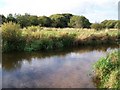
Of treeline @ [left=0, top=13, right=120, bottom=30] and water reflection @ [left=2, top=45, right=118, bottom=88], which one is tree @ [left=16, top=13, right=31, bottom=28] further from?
water reflection @ [left=2, top=45, right=118, bottom=88]

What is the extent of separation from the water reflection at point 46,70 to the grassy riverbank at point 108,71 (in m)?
0.45

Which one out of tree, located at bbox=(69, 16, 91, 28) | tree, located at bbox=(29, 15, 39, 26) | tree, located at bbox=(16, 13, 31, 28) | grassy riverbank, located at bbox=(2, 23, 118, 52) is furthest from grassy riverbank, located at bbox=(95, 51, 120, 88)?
tree, located at bbox=(69, 16, 91, 28)

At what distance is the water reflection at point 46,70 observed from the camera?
10578 millimetres

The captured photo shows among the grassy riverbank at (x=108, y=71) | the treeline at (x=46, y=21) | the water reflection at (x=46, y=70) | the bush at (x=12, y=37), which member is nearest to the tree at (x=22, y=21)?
the treeline at (x=46, y=21)

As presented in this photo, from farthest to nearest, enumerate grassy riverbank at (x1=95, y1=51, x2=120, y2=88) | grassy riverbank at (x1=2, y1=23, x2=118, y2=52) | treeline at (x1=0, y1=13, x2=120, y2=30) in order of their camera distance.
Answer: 1. treeline at (x1=0, y1=13, x2=120, y2=30)
2. grassy riverbank at (x1=2, y1=23, x2=118, y2=52)
3. grassy riverbank at (x1=95, y1=51, x2=120, y2=88)

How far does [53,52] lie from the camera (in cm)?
1823

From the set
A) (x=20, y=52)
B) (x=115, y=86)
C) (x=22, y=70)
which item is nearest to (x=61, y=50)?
(x=20, y=52)

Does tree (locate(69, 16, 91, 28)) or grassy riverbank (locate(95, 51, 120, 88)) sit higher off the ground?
tree (locate(69, 16, 91, 28))

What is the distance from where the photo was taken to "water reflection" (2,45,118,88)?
34.7 ft

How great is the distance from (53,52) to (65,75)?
21.1ft

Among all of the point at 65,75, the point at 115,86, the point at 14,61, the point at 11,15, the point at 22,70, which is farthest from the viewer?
the point at 11,15

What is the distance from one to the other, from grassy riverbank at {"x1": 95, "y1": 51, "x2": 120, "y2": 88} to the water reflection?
45cm

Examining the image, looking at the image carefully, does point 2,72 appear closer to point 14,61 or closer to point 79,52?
point 14,61

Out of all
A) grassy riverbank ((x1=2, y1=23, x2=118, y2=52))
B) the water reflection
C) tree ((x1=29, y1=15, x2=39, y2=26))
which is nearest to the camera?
the water reflection
